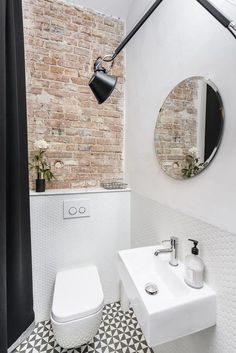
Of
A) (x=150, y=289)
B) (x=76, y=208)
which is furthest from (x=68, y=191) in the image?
(x=150, y=289)

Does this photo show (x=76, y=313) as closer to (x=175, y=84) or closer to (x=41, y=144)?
(x=41, y=144)

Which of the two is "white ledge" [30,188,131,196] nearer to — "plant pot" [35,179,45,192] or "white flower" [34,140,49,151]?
"plant pot" [35,179,45,192]

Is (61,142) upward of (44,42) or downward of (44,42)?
downward

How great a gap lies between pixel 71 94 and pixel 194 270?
170cm

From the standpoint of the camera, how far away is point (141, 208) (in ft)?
5.54

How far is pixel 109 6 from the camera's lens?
6.06 feet

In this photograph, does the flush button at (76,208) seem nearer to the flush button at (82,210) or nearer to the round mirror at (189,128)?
the flush button at (82,210)

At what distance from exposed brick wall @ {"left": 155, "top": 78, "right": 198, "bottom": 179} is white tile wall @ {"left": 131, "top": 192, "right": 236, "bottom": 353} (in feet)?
1.00

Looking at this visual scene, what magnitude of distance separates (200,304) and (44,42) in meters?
2.20

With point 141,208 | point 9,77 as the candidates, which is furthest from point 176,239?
point 9,77

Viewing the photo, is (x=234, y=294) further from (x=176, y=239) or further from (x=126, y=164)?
(x=126, y=164)

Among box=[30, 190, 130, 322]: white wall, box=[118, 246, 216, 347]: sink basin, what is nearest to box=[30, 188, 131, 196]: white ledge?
box=[30, 190, 130, 322]: white wall

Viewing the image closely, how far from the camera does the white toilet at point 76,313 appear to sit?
122 cm

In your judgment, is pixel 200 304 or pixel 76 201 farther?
pixel 76 201
